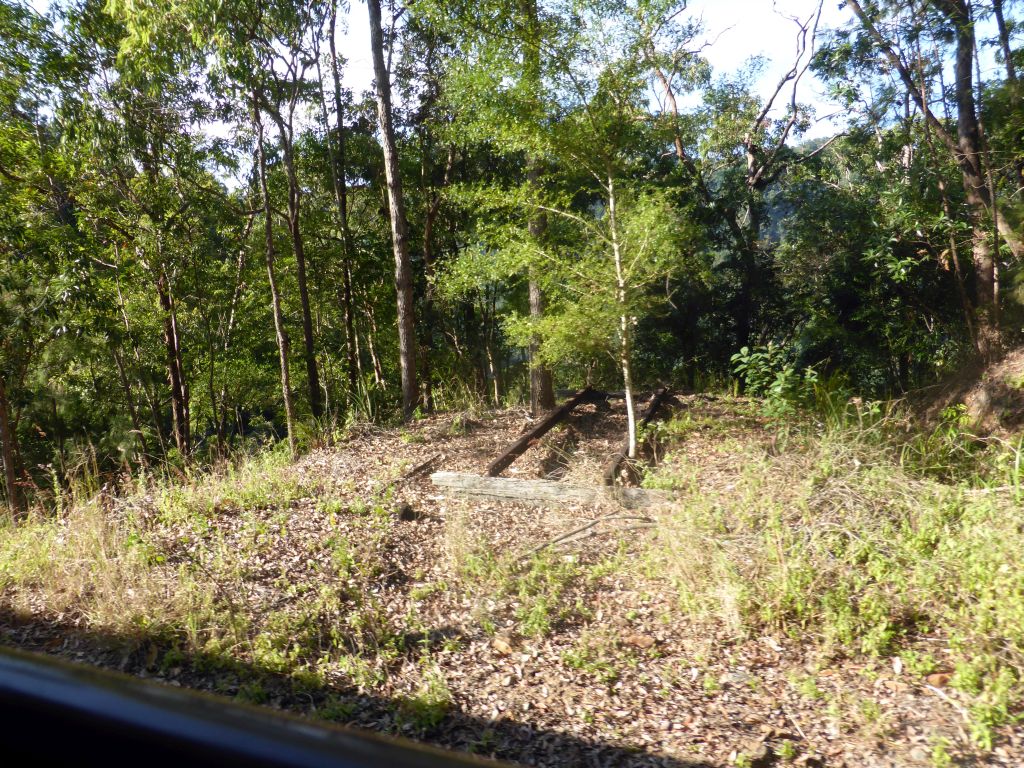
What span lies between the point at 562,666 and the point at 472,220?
38.0 feet

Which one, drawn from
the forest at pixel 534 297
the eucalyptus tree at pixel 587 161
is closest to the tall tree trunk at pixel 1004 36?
the forest at pixel 534 297

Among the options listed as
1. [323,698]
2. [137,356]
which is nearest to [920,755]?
[323,698]

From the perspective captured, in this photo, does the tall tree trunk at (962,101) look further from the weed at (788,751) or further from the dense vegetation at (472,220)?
the weed at (788,751)

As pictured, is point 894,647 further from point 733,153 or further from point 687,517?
point 733,153

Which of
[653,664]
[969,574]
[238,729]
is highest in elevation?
[238,729]

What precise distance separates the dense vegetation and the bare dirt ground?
7.97 feet

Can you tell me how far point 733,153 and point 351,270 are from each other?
7949 mm

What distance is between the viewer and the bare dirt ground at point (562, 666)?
3.36 meters

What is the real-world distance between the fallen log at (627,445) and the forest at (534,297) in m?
0.20

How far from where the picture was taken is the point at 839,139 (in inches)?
553

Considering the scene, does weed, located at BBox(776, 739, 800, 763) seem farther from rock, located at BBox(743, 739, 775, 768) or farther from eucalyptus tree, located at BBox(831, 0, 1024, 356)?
eucalyptus tree, located at BBox(831, 0, 1024, 356)

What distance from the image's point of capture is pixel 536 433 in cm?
834

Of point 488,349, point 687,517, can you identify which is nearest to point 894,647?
point 687,517

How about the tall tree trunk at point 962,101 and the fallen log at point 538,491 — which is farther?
the tall tree trunk at point 962,101
